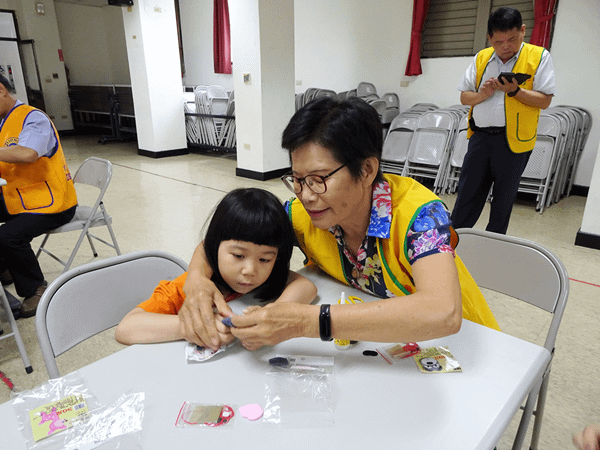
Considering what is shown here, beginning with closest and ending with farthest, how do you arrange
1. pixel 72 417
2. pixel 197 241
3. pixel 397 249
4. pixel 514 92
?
pixel 72 417 → pixel 397 249 → pixel 514 92 → pixel 197 241

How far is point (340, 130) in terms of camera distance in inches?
35.4

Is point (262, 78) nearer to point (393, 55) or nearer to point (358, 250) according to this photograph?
point (393, 55)

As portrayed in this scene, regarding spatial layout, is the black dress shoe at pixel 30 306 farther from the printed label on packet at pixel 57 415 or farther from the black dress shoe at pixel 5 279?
the printed label on packet at pixel 57 415

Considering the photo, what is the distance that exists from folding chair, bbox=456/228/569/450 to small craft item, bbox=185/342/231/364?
0.73 meters

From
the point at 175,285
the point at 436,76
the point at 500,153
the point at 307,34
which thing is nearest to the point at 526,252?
the point at 175,285

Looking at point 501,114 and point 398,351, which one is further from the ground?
point 501,114

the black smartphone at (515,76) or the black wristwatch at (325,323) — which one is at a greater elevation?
the black smartphone at (515,76)

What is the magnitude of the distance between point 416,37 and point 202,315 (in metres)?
5.57

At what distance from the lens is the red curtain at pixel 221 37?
7926mm

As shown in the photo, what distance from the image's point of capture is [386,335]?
0.79m

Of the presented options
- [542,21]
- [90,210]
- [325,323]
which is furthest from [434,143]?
[325,323]

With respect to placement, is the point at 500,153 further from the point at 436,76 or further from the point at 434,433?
the point at 436,76

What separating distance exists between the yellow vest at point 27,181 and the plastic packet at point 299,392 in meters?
2.02

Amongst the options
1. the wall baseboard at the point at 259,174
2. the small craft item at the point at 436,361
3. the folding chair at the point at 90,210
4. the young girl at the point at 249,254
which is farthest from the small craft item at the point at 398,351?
the wall baseboard at the point at 259,174
